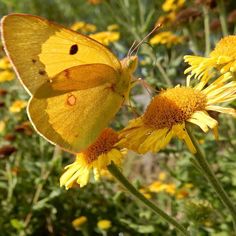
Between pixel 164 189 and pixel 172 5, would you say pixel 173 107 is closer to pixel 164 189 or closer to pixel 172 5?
pixel 164 189

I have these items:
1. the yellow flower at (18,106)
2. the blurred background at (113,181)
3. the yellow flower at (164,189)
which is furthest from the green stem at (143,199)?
the yellow flower at (18,106)

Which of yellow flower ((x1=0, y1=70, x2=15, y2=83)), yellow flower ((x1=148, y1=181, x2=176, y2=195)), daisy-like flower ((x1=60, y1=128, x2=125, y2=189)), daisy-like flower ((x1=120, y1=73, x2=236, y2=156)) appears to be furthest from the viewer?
yellow flower ((x1=0, y1=70, x2=15, y2=83))

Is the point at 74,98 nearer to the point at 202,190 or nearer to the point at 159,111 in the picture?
the point at 159,111

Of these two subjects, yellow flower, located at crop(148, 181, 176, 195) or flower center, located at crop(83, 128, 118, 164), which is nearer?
flower center, located at crop(83, 128, 118, 164)

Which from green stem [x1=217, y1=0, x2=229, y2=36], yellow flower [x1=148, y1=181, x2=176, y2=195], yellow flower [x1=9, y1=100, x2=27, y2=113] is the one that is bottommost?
yellow flower [x1=148, y1=181, x2=176, y2=195]

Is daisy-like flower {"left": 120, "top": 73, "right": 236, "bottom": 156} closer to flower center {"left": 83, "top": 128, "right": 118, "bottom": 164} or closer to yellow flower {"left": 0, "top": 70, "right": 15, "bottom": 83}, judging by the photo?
flower center {"left": 83, "top": 128, "right": 118, "bottom": 164}

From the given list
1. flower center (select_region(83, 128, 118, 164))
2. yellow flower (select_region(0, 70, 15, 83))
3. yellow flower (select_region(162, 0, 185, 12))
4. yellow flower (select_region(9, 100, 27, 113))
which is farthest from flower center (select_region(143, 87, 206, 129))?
yellow flower (select_region(162, 0, 185, 12))
